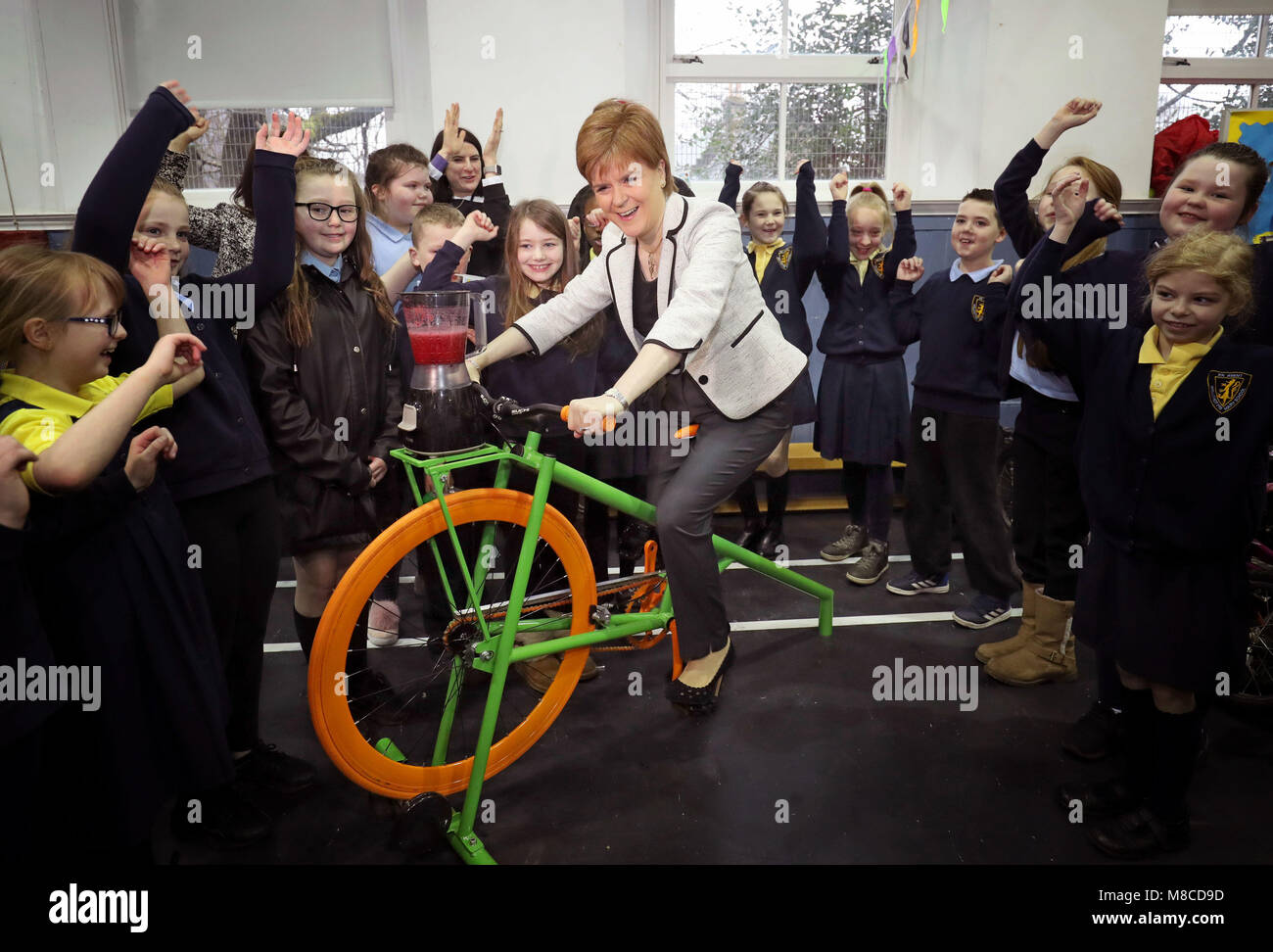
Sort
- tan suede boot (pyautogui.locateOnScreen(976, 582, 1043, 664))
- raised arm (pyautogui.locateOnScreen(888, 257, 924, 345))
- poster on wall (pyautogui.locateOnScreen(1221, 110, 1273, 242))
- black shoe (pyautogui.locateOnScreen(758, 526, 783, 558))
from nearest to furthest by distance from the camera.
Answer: tan suede boot (pyautogui.locateOnScreen(976, 582, 1043, 664)) → raised arm (pyautogui.locateOnScreen(888, 257, 924, 345)) → black shoe (pyautogui.locateOnScreen(758, 526, 783, 558)) → poster on wall (pyautogui.locateOnScreen(1221, 110, 1273, 242))

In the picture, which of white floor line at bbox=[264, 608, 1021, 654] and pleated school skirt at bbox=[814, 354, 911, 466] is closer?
white floor line at bbox=[264, 608, 1021, 654]

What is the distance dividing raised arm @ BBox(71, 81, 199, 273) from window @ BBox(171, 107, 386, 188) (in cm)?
282

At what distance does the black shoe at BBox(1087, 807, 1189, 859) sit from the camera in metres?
1.97

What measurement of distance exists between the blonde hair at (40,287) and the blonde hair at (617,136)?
1009 mm

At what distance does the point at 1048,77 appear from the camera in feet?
14.3

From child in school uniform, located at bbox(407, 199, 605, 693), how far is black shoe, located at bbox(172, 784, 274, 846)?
82 centimetres

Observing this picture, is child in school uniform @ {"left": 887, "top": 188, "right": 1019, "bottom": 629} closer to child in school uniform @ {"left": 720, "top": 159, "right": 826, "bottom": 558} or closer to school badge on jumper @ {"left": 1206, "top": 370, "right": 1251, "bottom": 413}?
child in school uniform @ {"left": 720, "top": 159, "right": 826, "bottom": 558}

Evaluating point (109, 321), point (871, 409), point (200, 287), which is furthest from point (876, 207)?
point (109, 321)

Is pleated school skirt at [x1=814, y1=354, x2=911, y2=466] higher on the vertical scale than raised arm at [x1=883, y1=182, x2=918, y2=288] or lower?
lower

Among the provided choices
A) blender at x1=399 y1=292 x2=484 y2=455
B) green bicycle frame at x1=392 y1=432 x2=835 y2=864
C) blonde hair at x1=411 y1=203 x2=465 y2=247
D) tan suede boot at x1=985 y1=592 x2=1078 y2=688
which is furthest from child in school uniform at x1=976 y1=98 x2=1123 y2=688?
blonde hair at x1=411 y1=203 x2=465 y2=247

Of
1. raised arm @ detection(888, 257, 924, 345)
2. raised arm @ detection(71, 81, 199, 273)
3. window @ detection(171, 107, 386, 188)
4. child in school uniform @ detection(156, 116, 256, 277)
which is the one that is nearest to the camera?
raised arm @ detection(71, 81, 199, 273)

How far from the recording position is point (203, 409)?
1.87 metres

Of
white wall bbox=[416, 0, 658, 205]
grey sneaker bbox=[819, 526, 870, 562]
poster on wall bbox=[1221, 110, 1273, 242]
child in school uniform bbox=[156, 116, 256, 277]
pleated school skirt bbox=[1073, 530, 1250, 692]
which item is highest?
white wall bbox=[416, 0, 658, 205]
